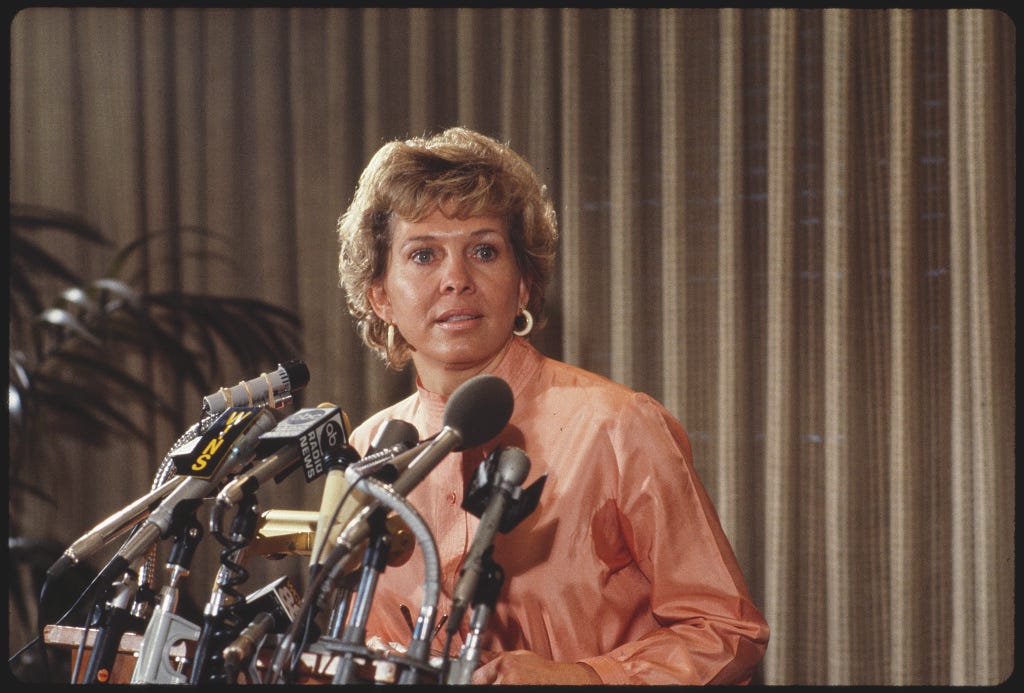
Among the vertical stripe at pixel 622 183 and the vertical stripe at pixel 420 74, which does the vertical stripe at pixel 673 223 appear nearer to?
the vertical stripe at pixel 622 183

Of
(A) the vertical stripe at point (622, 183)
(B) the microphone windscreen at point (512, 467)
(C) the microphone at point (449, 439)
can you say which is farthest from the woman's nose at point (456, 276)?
(A) the vertical stripe at point (622, 183)

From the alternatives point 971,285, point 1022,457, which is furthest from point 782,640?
point 971,285

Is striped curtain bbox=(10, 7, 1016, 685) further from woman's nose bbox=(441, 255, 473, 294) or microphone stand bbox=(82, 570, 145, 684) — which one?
microphone stand bbox=(82, 570, 145, 684)

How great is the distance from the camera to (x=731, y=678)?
133 centimetres

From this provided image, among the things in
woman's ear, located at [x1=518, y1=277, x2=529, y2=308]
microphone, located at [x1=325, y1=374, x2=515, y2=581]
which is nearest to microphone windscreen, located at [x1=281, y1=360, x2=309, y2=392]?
microphone, located at [x1=325, y1=374, x2=515, y2=581]

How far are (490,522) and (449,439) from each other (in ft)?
0.33

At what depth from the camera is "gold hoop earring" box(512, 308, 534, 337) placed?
167 cm

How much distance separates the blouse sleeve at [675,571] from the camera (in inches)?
51.9

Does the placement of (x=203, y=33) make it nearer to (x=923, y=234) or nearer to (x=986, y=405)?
(x=923, y=234)

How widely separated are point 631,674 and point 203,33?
2279mm

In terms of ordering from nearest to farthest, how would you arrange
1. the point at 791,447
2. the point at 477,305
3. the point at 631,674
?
the point at 631,674 → the point at 477,305 → the point at 791,447

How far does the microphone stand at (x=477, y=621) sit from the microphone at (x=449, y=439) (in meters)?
0.11

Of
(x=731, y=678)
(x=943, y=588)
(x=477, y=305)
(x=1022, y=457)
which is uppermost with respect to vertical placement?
(x=477, y=305)

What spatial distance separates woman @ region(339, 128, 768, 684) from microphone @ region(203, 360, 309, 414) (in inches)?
12.8
